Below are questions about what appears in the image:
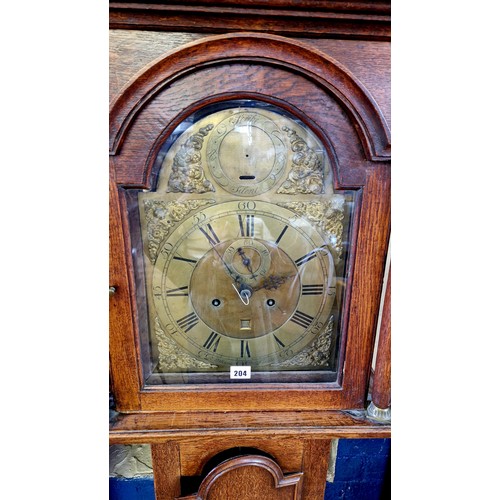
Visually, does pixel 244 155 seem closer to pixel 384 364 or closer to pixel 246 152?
pixel 246 152

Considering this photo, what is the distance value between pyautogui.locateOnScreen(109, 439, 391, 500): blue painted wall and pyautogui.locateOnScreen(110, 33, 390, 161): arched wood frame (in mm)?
725

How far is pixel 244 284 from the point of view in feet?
2.23

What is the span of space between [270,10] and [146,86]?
0.77 feet

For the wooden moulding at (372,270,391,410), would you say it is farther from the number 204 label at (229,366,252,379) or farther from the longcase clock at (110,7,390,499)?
the number 204 label at (229,366,252,379)

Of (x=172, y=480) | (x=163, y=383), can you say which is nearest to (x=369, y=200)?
(x=163, y=383)

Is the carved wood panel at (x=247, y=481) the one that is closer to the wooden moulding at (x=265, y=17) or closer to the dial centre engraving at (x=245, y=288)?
the dial centre engraving at (x=245, y=288)

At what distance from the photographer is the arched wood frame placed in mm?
552

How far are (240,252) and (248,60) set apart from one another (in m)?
0.34

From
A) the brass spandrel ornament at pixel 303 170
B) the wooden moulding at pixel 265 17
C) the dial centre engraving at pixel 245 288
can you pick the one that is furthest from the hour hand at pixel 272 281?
the wooden moulding at pixel 265 17

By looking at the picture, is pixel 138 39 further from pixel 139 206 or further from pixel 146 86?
pixel 139 206

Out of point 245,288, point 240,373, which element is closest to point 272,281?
point 245,288

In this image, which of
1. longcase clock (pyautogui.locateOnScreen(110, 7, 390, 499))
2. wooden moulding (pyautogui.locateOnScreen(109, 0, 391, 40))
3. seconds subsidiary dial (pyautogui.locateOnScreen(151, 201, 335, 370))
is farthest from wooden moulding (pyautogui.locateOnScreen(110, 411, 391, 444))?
wooden moulding (pyautogui.locateOnScreen(109, 0, 391, 40))

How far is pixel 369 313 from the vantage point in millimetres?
663

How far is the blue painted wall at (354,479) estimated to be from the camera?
0.83 metres
